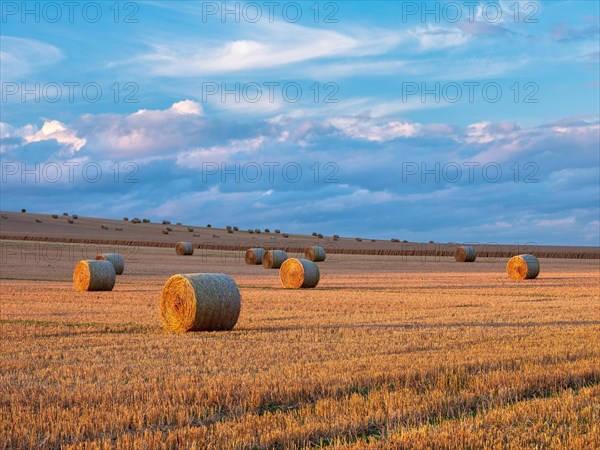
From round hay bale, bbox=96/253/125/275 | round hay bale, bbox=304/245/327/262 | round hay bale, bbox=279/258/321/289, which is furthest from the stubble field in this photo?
round hay bale, bbox=304/245/327/262

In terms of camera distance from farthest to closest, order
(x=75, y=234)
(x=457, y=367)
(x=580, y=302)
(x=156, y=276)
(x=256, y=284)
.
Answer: (x=75, y=234) → (x=156, y=276) → (x=256, y=284) → (x=580, y=302) → (x=457, y=367)

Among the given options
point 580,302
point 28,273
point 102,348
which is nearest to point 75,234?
point 28,273

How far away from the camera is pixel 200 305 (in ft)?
55.3

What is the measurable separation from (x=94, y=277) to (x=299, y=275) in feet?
24.8

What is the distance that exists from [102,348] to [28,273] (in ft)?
89.5

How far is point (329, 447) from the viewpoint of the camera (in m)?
7.16

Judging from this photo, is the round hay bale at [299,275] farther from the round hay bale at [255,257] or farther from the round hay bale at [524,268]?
the round hay bale at [255,257]

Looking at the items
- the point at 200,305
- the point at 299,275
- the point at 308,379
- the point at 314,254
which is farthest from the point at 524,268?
the point at 308,379

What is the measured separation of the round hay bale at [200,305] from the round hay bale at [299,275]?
529 inches

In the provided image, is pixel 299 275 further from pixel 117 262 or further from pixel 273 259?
pixel 273 259

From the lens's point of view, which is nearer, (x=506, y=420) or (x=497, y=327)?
(x=506, y=420)

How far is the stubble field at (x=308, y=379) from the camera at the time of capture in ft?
25.0

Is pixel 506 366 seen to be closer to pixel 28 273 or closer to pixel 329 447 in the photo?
pixel 329 447

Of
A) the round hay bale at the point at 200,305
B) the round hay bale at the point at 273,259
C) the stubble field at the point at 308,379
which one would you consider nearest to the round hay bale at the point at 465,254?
the round hay bale at the point at 273,259
